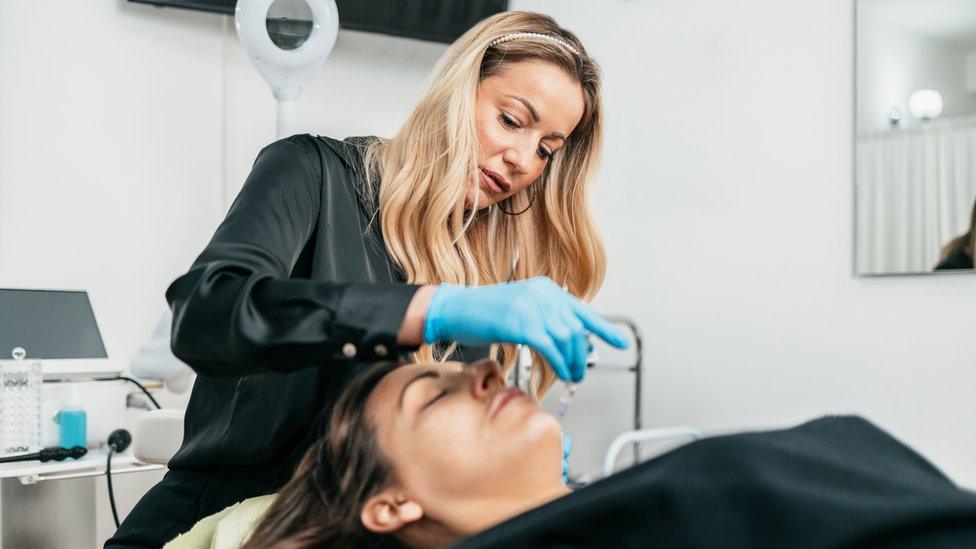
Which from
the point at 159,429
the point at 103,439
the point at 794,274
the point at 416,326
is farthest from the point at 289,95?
the point at 794,274

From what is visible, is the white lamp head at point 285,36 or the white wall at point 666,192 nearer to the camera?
the white lamp head at point 285,36

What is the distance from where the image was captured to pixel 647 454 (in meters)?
3.48

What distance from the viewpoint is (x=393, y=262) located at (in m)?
1.44

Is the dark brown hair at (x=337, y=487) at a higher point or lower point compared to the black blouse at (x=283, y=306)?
lower

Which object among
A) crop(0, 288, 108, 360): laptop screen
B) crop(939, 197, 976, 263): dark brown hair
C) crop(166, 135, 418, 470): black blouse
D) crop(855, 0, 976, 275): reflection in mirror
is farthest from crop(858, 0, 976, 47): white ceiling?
crop(0, 288, 108, 360): laptop screen

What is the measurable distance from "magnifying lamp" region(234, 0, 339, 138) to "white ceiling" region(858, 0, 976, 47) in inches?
67.7

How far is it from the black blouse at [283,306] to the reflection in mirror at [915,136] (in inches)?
75.5

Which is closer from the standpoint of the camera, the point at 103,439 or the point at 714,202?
the point at 103,439

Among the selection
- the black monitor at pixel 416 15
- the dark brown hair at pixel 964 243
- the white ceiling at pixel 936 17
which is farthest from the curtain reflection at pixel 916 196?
the black monitor at pixel 416 15

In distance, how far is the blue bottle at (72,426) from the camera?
232 centimetres

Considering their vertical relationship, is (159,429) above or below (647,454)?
above

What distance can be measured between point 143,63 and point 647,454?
2314mm

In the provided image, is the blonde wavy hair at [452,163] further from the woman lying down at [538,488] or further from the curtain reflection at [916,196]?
the curtain reflection at [916,196]

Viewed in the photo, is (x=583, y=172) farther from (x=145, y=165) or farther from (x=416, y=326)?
(x=145, y=165)
